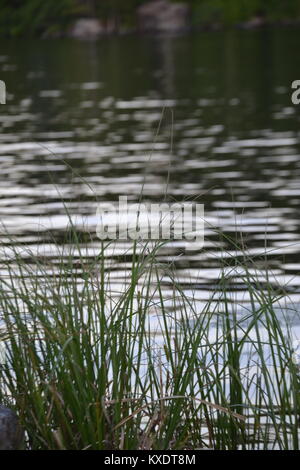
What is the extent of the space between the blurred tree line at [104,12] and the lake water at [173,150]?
38.9 m

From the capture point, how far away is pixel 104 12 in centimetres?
8625

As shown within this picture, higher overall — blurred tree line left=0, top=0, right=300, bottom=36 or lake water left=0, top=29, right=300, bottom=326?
blurred tree line left=0, top=0, right=300, bottom=36

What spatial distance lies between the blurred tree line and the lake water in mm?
38905

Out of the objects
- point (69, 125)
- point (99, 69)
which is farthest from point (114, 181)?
point (99, 69)

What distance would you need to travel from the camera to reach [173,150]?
18438mm

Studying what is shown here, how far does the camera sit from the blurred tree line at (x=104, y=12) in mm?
79750

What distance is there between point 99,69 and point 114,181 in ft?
80.0

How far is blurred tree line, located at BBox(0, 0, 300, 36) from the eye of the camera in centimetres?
7975

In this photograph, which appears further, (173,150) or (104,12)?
(104,12)

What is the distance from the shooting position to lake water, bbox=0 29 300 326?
973 cm

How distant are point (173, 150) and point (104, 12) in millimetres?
69364

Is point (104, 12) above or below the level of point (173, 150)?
above

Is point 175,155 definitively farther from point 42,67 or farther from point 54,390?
point 42,67

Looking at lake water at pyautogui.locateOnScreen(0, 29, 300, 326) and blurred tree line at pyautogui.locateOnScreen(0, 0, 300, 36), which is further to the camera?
blurred tree line at pyautogui.locateOnScreen(0, 0, 300, 36)
